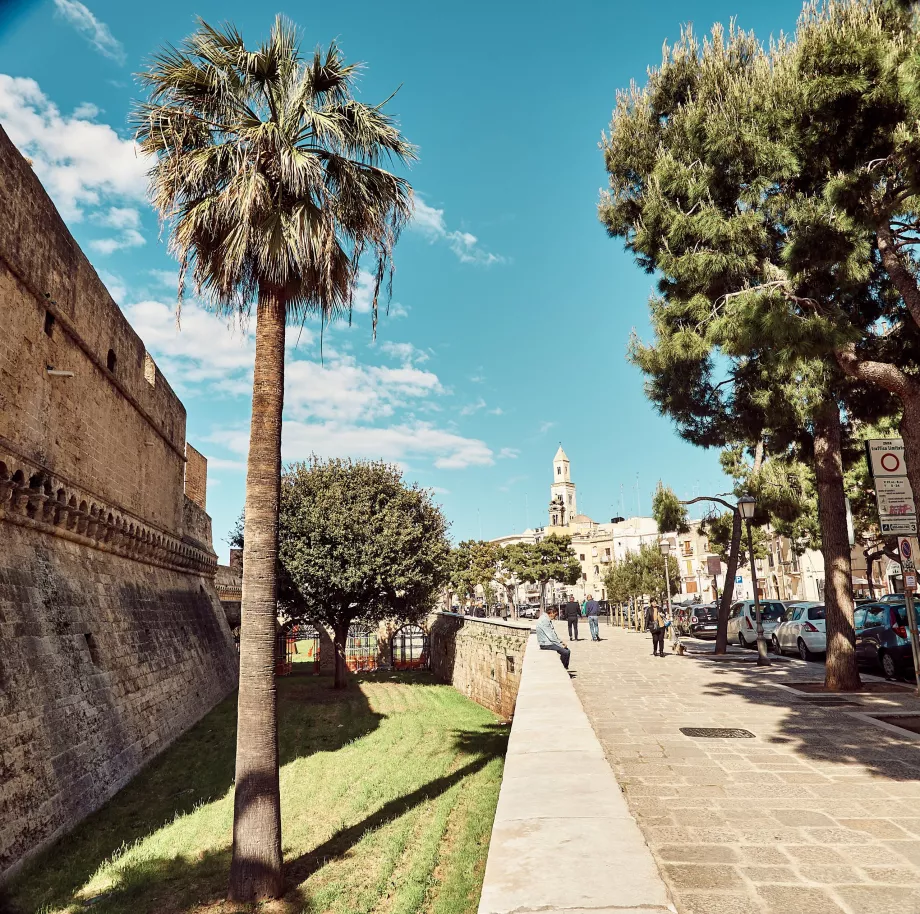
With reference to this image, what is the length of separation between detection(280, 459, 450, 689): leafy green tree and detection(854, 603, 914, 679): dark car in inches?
510

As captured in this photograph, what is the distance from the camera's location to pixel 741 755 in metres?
6.95

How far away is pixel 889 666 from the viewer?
12.8 meters

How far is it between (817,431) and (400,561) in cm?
1386

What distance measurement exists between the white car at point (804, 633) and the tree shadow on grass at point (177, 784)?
1133 centimetres

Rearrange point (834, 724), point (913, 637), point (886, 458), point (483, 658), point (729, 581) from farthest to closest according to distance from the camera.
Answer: point (483, 658), point (729, 581), point (913, 637), point (886, 458), point (834, 724)

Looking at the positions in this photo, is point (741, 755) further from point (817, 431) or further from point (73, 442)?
point (73, 442)

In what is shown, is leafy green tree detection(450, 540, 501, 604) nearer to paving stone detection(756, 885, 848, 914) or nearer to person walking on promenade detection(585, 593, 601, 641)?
person walking on promenade detection(585, 593, 601, 641)

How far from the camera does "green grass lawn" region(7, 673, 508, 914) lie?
7371mm

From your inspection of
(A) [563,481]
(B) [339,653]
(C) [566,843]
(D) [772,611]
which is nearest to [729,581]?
(D) [772,611]

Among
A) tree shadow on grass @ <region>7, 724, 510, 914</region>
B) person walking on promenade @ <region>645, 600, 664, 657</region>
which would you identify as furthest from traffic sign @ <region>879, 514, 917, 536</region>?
person walking on promenade @ <region>645, 600, 664, 657</region>

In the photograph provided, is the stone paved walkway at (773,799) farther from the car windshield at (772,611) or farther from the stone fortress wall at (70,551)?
the car windshield at (772,611)

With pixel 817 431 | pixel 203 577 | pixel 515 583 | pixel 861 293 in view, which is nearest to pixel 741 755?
pixel 817 431

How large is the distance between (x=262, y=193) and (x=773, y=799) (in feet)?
27.7

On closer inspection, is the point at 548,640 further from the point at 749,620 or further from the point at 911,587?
the point at 749,620
